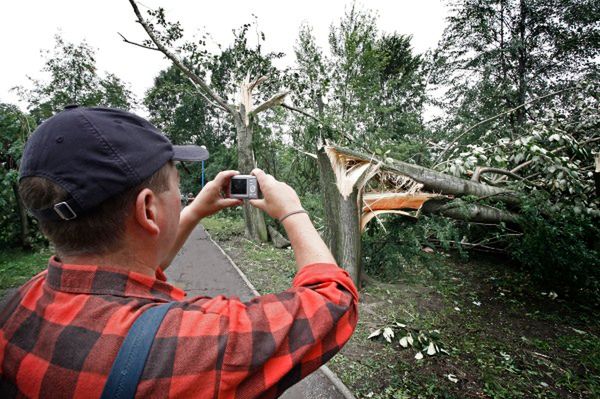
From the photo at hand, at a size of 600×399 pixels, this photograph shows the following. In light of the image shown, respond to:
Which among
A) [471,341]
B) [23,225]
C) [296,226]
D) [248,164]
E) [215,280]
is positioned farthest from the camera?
[248,164]

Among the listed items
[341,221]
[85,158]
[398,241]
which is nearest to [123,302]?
[85,158]

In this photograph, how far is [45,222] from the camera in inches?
30.2

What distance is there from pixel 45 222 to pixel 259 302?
1.89 ft

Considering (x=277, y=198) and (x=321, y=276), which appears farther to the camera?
(x=277, y=198)

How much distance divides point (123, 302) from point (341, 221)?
375 centimetres

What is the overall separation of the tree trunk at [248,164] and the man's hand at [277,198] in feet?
27.8

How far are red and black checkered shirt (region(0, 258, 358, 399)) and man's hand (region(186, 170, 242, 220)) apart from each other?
0.53 m

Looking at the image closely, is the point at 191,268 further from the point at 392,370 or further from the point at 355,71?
the point at 355,71

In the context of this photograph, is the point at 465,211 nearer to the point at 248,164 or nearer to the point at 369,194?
the point at 369,194

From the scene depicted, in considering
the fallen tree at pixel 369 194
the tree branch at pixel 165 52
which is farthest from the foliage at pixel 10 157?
the fallen tree at pixel 369 194

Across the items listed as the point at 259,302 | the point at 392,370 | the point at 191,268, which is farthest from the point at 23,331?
the point at 191,268

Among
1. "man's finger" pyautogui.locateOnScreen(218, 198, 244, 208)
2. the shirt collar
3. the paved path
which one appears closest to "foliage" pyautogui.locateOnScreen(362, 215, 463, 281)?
the paved path

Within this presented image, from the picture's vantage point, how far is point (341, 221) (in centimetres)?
432

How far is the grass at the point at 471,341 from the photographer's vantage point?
2.75 m
